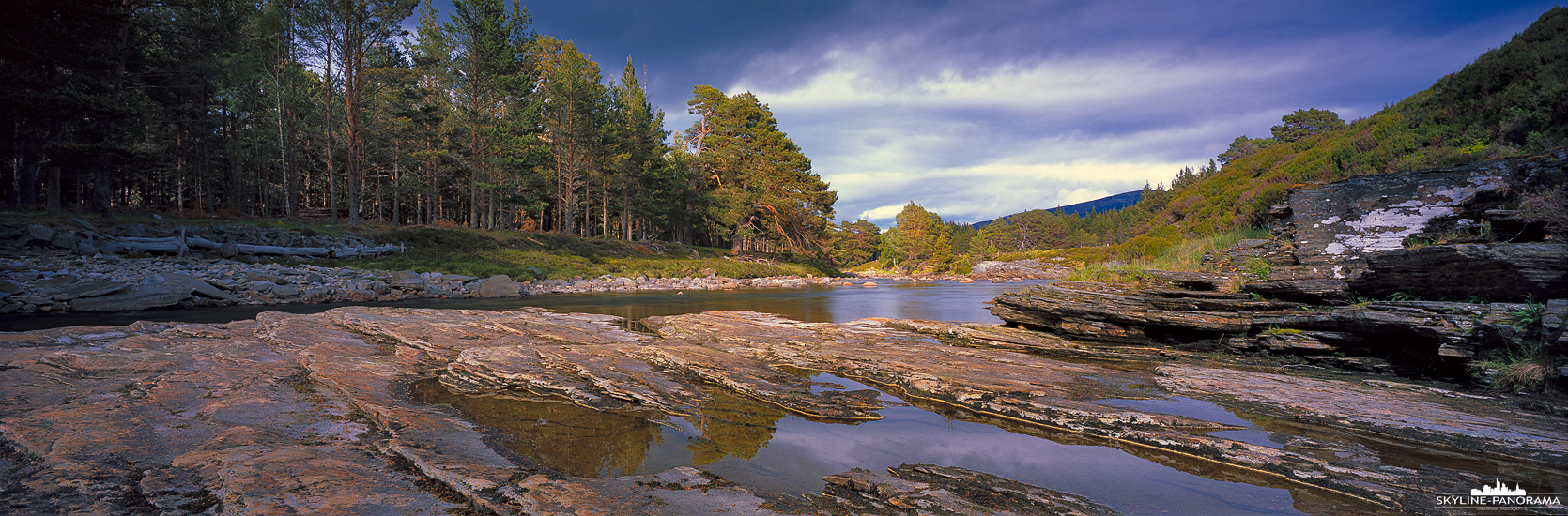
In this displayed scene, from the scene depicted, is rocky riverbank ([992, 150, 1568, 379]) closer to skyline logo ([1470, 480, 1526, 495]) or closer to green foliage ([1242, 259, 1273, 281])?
green foliage ([1242, 259, 1273, 281])

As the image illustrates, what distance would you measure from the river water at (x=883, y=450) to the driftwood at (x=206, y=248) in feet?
74.6

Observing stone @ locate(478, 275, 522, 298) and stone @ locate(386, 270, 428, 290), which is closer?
stone @ locate(386, 270, 428, 290)

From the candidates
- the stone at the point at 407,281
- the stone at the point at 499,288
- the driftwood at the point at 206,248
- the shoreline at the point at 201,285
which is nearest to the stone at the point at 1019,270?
the stone at the point at 499,288

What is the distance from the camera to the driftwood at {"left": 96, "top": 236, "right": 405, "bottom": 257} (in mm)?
17891

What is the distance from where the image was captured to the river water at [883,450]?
3.36 meters

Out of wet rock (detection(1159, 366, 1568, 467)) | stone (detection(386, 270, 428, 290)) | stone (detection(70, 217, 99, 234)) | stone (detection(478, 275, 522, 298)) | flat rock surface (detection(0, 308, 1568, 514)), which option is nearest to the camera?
flat rock surface (detection(0, 308, 1568, 514))

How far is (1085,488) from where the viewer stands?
136 inches

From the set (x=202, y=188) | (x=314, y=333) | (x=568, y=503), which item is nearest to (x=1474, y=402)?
(x=568, y=503)

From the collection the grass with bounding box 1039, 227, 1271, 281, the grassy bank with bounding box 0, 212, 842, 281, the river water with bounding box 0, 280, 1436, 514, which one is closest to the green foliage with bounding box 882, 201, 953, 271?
the grassy bank with bounding box 0, 212, 842, 281

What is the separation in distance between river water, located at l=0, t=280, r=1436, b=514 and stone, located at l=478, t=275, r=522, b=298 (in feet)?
56.3

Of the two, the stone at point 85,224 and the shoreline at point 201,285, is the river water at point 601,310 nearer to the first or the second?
the shoreline at point 201,285

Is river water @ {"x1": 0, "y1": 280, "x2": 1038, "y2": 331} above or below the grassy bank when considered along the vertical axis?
below

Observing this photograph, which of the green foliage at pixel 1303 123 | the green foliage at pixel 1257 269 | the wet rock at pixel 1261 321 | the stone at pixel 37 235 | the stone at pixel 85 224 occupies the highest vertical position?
the green foliage at pixel 1303 123

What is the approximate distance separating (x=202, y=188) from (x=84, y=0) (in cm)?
3248
